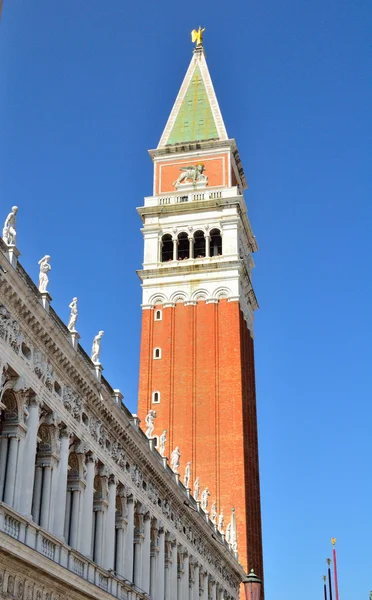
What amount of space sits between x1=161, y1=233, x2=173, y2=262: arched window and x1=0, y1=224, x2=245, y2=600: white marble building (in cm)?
3344

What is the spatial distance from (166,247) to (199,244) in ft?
9.01

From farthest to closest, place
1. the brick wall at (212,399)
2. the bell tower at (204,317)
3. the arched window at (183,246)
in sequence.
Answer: the arched window at (183,246) → the bell tower at (204,317) → the brick wall at (212,399)

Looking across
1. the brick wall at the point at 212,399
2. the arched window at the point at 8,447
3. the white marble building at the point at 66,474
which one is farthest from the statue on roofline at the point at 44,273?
the brick wall at the point at 212,399

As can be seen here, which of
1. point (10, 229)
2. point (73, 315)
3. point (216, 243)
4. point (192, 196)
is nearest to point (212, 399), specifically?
point (216, 243)

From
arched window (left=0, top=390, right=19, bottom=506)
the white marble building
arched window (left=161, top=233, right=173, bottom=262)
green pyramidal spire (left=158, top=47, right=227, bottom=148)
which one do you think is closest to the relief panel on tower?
green pyramidal spire (left=158, top=47, right=227, bottom=148)

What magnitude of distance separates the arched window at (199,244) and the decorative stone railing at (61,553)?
40.9 m

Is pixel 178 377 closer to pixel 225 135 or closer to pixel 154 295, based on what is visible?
pixel 154 295

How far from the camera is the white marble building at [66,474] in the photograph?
24125 mm

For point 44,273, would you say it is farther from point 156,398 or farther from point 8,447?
point 156,398

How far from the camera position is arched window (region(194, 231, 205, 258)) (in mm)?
71125

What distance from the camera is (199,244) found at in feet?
236

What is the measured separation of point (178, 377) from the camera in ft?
221

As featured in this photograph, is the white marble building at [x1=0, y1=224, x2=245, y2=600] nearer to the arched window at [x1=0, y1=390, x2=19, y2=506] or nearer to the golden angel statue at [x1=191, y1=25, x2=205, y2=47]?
the arched window at [x1=0, y1=390, x2=19, y2=506]

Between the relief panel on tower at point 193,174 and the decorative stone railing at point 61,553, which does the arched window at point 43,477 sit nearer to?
the decorative stone railing at point 61,553
